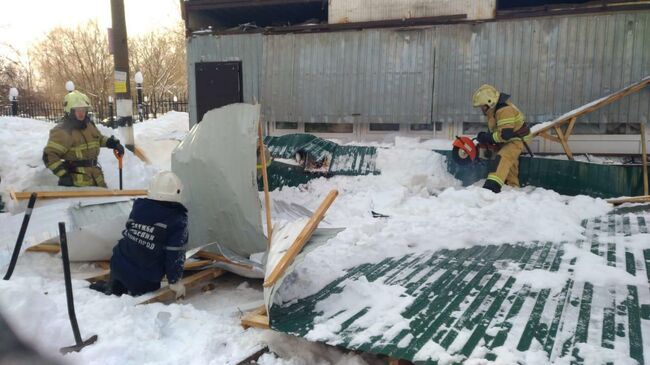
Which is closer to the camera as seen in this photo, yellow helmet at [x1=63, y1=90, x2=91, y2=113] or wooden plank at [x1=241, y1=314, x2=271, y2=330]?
wooden plank at [x1=241, y1=314, x2=271, y2=330]

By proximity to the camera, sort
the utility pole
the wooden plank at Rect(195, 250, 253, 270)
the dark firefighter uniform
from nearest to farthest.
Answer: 1. the dark firefighter uniform
2. the wooden plank at Rect(195, 250, 253, 270)
3. the utility pole

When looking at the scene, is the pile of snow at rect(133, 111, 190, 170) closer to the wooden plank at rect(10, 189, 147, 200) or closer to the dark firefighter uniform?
the wooden plank at rect(10, 189, 147, 200)

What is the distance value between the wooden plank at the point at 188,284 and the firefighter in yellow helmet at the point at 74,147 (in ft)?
8.73

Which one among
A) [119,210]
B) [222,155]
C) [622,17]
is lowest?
[119,210]

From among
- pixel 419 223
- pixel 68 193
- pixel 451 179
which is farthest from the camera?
Answer: pixel 451 179

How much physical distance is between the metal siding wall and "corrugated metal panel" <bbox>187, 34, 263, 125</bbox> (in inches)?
0.8

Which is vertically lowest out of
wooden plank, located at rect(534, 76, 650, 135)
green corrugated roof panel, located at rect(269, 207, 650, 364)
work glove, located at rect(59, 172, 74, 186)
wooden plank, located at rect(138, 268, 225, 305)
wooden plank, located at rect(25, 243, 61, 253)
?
wooden plank, located at rect(138, 268, 225, 305)

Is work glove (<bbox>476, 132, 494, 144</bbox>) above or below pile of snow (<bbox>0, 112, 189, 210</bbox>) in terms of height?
above

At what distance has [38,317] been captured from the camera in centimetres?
296

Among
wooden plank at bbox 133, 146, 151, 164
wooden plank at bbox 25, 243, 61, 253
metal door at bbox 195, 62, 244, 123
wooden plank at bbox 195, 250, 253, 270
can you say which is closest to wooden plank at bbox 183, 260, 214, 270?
wooden plank at bbox 195, 250, 253, 270

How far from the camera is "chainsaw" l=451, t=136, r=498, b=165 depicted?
24.7ft

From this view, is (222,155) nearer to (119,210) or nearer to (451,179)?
(119,210)

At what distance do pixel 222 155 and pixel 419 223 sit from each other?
7.97 feet

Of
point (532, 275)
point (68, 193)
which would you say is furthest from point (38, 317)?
point (532, 275)
